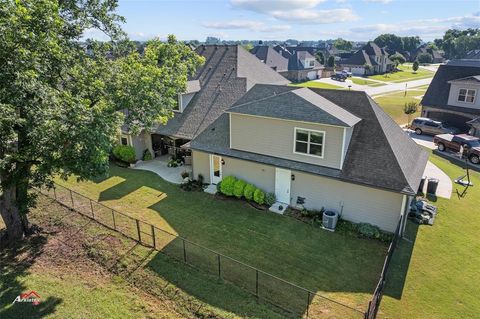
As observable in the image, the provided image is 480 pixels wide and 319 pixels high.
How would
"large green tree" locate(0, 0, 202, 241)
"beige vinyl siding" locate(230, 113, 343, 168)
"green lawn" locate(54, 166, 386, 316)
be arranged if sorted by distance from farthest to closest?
1. "beige vinyl siding" locate(230, 113, 343, 168)
2. "green lawn" locate(54, 166, 386, 316)
3. "large green tree" locate(0, 0, 202, 241)

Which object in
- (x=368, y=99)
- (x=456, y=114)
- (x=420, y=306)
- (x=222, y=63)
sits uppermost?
(x=222, y=63)

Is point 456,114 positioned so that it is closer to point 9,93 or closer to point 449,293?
point 449,293

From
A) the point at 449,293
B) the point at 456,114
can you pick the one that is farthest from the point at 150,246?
the point at 456,114

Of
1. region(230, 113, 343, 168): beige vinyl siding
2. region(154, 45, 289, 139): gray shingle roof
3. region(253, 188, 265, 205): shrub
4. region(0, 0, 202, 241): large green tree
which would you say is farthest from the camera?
region(154, 45, 289, 139): gray shingle roof

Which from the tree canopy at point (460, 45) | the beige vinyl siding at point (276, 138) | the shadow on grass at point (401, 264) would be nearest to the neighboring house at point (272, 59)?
the beige vinyl siding at point (276, 138)

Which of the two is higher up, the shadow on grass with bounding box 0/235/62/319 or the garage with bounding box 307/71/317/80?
the garage with bounding box 307/71/317/80

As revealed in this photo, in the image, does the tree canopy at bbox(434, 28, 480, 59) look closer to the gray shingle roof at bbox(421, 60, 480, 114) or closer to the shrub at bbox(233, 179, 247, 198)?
the gray shingle roof at bbox(421, 60, 480, 114)

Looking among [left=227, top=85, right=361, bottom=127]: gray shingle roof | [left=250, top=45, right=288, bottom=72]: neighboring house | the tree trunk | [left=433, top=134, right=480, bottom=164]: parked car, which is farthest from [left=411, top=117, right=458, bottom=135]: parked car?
[left=250, top=45, right=288, bottom=72]: neighboring house
